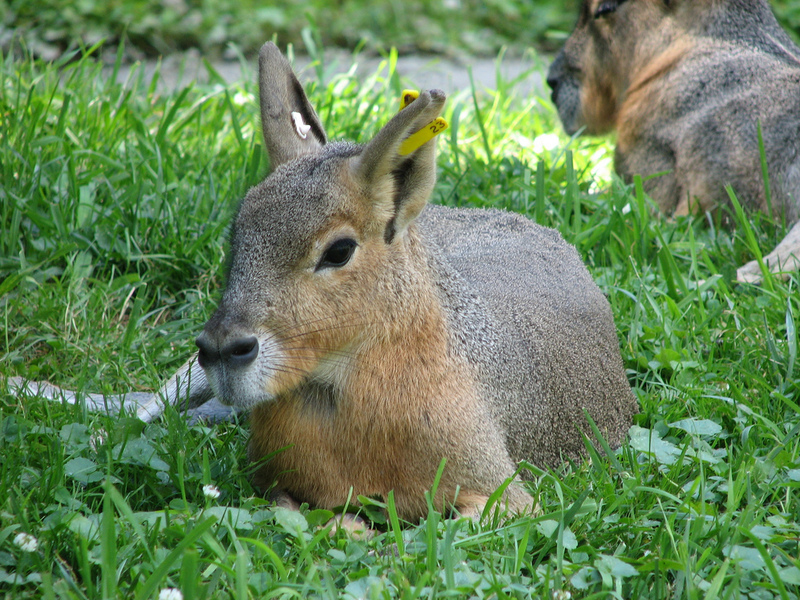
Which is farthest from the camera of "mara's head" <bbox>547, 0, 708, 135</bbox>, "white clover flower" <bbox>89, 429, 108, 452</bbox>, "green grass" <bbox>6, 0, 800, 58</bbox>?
"green grass" <bbox>6, 0, 800, 58</bbox>

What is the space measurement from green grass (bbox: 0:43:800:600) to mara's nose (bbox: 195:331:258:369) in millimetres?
412

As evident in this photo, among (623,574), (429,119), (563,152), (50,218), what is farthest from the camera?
(563,152)

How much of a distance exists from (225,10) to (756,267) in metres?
6.91

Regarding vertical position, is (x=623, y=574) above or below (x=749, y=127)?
below

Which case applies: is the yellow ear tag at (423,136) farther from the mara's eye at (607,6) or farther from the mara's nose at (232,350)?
the mara's eye at (607,6)

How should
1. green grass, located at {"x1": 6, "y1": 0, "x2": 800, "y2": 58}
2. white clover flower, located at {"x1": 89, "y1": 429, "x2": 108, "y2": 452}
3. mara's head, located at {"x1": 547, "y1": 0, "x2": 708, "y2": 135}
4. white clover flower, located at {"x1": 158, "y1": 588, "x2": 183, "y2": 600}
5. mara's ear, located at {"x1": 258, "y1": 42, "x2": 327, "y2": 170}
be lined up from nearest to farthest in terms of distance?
white clover flower, located at {"x1": 158, "y1": 588, "x2": 183, "y2": 600} → white clover flower, located at {"x1": 89, "y1": 429, "x2": 108, "y2": 452} → mara's ear, located at {"x1": 258, "y1": 42, "x2": 327, "y2": 170} → mara's head, located at {"x1": 547, "y1": 0, "x2": 708, "y2": 135} → green grass, located at {"x1": 6, "y1": 0, "x2": 800, "y2": 58}

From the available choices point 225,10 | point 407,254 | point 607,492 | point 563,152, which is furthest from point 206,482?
point 225,10

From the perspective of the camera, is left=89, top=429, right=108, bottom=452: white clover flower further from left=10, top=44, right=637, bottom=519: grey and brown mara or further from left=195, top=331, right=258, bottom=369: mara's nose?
left=195, top=331, right=258, bottom=369: mara's nose

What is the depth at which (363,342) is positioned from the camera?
2.63 m

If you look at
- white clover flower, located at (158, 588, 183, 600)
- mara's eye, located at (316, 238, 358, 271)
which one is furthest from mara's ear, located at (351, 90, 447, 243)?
white clover flower, located at (158, 588, 183, 600)

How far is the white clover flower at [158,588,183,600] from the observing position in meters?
2.04

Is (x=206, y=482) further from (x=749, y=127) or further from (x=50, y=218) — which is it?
(x=749, y=127)

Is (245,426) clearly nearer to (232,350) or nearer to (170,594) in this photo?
(232,350)

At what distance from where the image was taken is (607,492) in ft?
8.98
